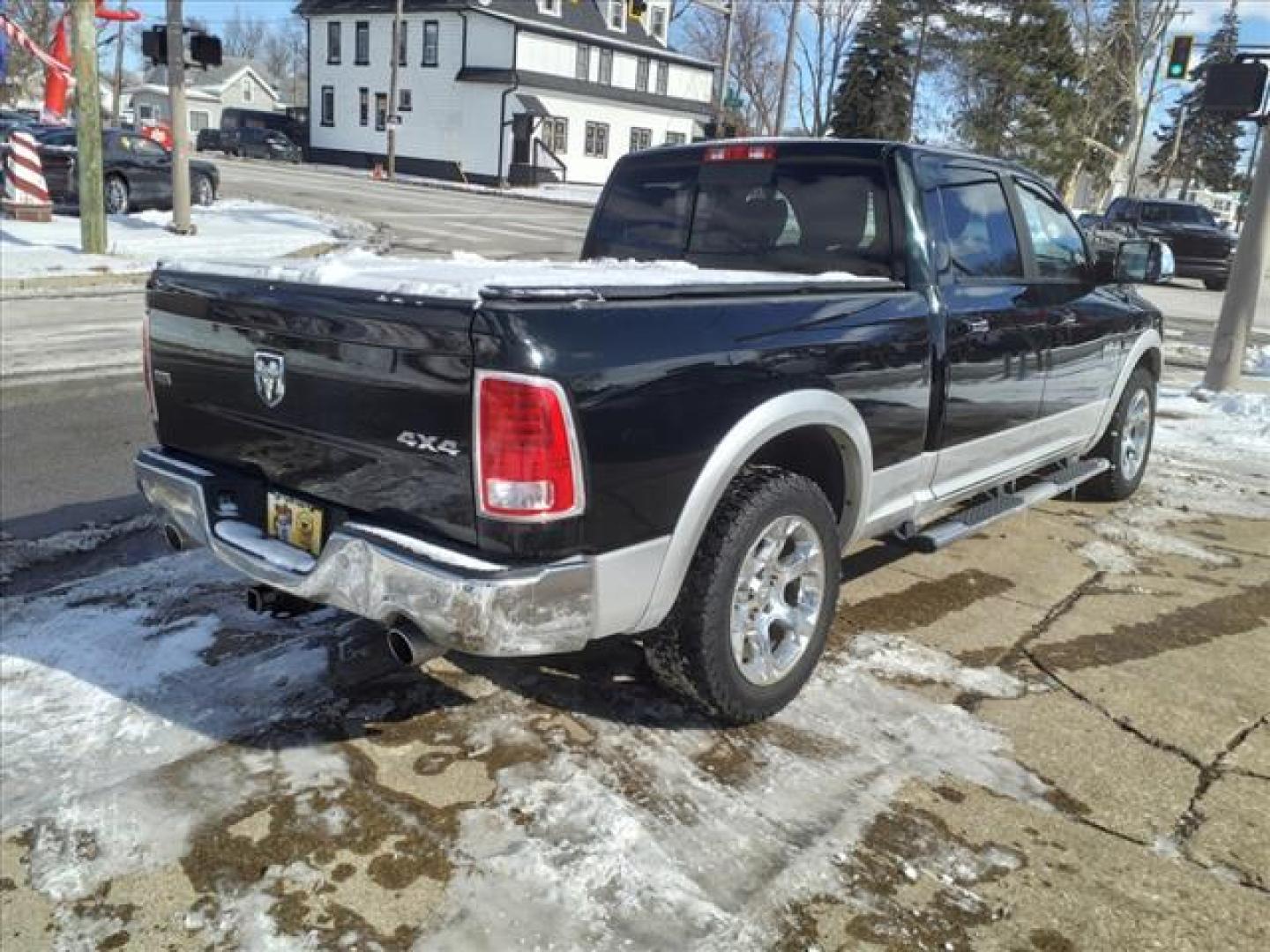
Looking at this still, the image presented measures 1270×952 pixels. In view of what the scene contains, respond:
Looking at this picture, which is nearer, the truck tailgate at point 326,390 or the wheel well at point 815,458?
the truck tailgate at point 326,390

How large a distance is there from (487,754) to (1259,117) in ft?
32.5

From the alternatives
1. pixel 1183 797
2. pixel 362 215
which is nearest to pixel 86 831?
pixel 1183 797

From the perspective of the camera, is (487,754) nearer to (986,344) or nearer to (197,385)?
(197,385)

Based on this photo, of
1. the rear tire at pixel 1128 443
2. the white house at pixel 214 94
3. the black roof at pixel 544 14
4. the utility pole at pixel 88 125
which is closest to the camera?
the rear tire at pixel 1128 443

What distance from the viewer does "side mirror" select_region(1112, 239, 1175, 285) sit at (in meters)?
5.45

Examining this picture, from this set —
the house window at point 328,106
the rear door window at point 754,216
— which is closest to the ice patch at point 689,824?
the rear door window at point 754,216

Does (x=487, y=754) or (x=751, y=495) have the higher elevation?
(x=751, y=495)

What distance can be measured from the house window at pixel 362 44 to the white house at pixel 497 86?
2.3 inches

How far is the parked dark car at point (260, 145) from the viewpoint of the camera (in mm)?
51281

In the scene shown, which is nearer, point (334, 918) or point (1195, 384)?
point (334, 918)

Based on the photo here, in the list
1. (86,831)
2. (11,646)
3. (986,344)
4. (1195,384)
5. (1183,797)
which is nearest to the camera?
(86,831)

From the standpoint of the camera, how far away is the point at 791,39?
107 ft

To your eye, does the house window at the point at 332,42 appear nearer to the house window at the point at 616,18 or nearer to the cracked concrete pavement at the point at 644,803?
the house window at the point at 616,18

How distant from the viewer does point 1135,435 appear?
21.1 ft
